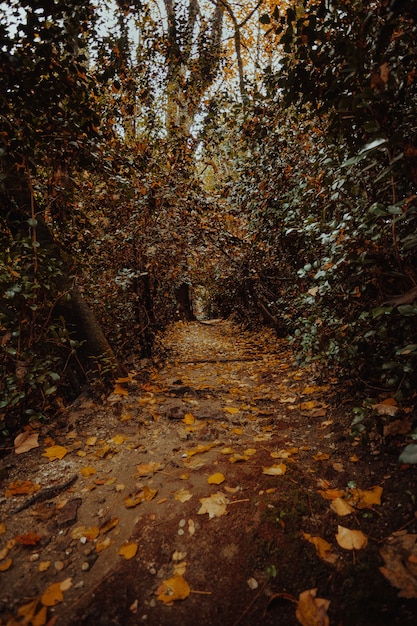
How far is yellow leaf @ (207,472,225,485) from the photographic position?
1.97 metres

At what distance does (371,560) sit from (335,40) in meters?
2.73

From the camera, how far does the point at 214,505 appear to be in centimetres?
178

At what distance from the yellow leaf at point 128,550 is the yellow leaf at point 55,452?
1065 mm

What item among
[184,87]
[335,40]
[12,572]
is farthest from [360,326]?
[184,87]

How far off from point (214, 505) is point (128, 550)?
1.57 feet

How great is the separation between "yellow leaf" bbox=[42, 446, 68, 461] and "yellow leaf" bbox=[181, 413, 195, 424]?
3.28ft

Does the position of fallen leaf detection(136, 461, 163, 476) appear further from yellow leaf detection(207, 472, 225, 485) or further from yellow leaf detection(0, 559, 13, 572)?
yellow leaf detection(0, 559, 13, 572)

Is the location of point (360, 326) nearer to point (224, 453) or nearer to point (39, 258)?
point (224, 453)

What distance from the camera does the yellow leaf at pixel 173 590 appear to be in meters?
1.35

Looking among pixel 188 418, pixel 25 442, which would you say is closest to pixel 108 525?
pixel 25 442

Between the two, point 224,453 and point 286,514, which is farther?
point 224,453

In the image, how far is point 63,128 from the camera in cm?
257

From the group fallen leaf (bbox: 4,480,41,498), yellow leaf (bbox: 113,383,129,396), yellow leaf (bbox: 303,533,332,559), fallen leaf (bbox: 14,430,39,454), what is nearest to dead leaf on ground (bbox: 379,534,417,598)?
yellow leaf (bbox: 303,533,332,559)

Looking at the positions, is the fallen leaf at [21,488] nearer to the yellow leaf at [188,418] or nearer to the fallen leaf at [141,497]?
the fallen leaf at [141,497]
